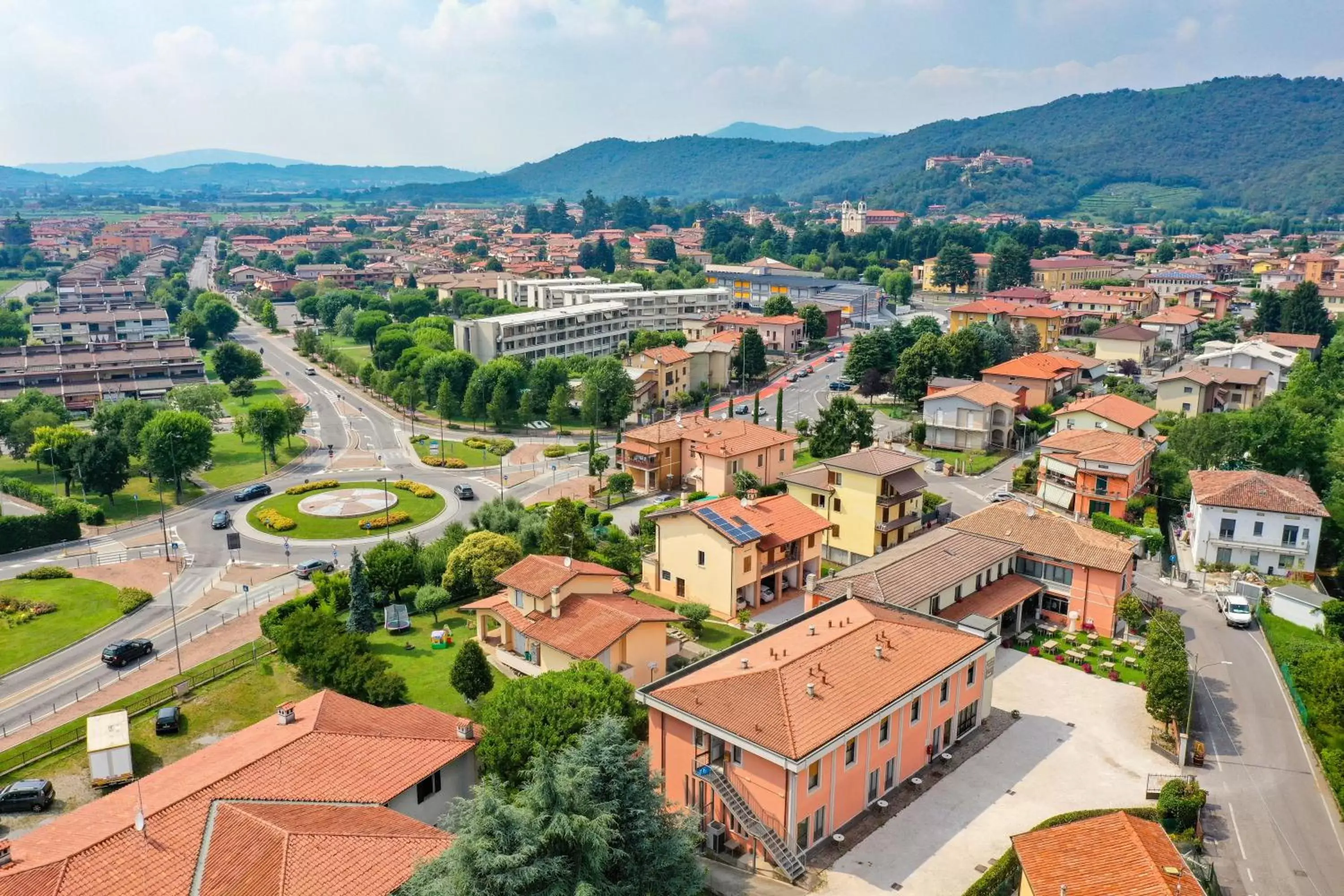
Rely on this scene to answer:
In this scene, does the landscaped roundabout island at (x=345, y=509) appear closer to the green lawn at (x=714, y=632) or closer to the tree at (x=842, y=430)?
the green lawn at (x=714, y=632)

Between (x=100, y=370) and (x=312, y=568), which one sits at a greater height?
(x=100, y=370)

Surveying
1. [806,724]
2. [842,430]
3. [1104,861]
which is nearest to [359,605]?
[806,724]

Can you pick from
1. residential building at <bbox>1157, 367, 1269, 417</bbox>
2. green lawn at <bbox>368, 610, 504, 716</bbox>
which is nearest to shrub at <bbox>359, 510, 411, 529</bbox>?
green lawn at <bbox>368, 610, 504, 716</bbox>

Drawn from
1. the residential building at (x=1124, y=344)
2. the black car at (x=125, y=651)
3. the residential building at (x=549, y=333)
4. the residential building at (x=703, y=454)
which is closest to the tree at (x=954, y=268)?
the residential building at (x=1124, y=344)

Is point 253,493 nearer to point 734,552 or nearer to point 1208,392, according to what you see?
point 734,552

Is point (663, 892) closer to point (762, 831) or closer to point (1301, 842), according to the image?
point (762, 831)
